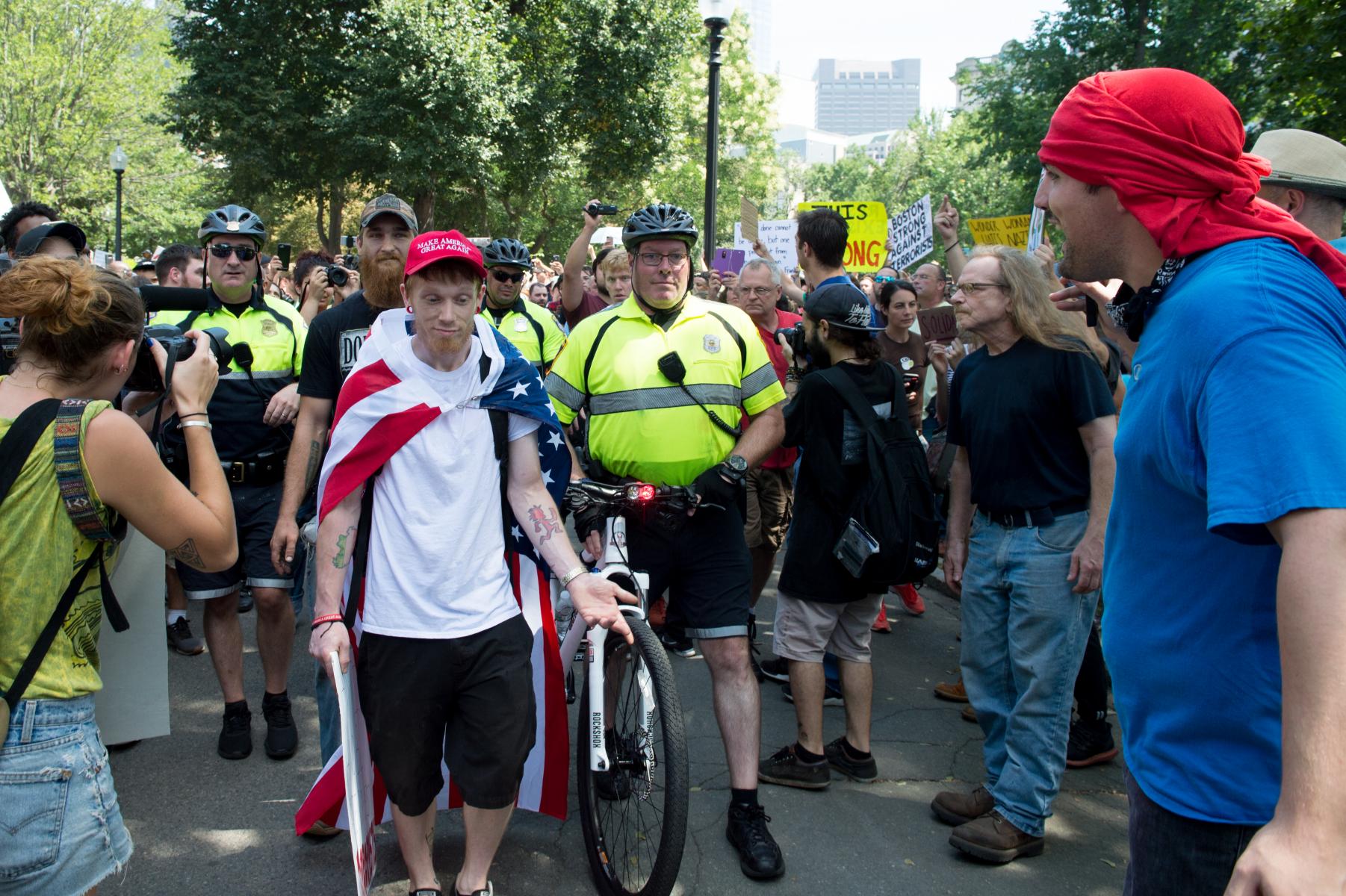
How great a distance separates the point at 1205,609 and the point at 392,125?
2510 centimetres

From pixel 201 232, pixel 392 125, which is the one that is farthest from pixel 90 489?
pixel 392 125

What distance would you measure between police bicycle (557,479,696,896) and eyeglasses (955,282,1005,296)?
1.30 meters

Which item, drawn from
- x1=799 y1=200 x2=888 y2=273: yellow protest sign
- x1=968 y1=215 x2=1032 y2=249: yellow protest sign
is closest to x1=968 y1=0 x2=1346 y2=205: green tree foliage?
x1=799 y1=200 x2=888 y2=273: yellow protest sign

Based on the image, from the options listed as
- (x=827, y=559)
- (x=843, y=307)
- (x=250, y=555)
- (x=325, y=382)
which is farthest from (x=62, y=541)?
(x=843, y=307)

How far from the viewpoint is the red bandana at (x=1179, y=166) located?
1603mm

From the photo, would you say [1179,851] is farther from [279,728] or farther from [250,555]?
[250,555]

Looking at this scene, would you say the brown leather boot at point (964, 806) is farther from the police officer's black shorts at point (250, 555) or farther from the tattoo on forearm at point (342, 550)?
the police officer's black shorts at point (250, 555)

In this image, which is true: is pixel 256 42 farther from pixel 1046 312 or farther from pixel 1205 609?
pixel 1205 609

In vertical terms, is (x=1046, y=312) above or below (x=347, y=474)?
above

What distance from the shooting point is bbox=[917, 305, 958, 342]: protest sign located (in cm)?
579

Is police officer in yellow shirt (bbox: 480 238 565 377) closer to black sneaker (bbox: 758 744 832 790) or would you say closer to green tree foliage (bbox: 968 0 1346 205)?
black sneaker (bbox: 758 744 832 790)

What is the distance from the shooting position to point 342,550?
3074 millimetres

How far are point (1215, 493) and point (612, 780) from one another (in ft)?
8.33

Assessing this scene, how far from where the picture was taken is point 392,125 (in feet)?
79.7
